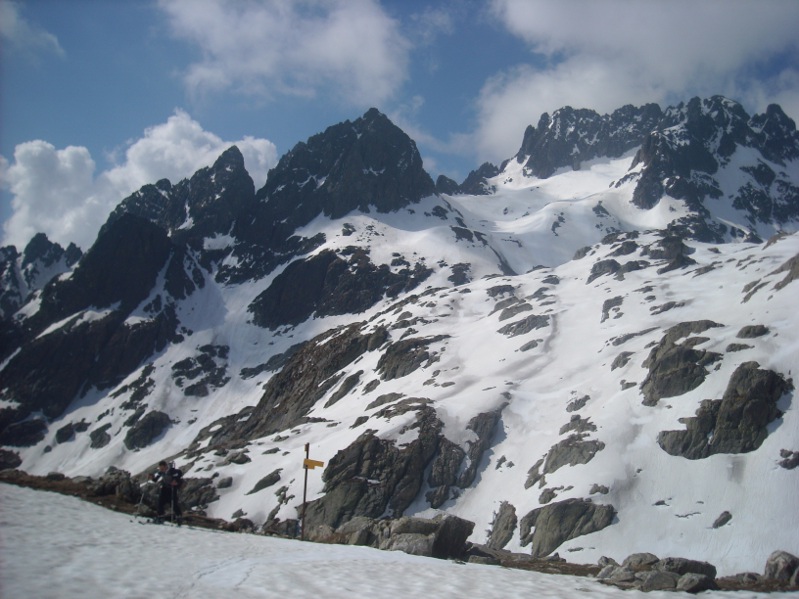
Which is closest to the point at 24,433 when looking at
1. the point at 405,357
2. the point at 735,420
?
the point at 405,357

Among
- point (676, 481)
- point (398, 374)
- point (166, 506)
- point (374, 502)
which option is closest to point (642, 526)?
point (676, 481)

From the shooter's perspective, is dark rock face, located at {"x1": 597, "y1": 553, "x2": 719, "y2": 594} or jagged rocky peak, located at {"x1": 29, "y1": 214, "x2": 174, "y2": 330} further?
jagged rocky peak, located at {"x1": 29, "y1": 214, "x2": 174, "y2": 330}

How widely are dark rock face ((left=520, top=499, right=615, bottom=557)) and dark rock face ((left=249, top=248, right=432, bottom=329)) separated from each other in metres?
112

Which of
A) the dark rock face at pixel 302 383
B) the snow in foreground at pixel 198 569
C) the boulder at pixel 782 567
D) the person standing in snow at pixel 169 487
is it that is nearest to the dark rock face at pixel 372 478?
the dark rock face at pixel 302 383

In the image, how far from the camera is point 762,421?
49.3 metres

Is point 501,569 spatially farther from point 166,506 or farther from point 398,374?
point 398,374

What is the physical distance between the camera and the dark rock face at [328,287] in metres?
161

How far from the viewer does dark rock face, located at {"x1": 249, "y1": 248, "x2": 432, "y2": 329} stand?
160750 millimetres

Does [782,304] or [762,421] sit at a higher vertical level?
[782,304]

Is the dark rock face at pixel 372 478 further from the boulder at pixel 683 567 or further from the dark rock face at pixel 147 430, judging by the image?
the dark rock face at pixel 147 430

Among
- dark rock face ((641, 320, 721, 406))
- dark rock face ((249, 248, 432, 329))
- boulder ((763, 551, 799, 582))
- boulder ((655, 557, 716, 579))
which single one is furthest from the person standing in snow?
dark rock face ((249, 248, 432, 329))

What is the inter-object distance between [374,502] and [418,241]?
132 m

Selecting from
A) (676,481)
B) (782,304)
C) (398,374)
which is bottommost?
(676,481)

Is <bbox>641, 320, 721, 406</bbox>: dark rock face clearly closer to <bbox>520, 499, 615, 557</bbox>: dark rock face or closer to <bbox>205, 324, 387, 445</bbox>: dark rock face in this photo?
<bbox>520, 499, 615, 557</bbox>: dark rock face
